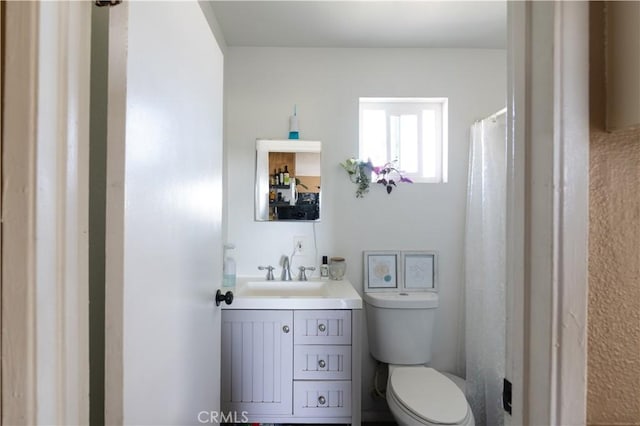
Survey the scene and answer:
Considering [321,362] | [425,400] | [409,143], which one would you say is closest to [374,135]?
[409,143]

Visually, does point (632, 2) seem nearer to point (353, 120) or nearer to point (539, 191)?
point (539, 191)

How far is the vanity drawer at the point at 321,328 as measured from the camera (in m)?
1.51

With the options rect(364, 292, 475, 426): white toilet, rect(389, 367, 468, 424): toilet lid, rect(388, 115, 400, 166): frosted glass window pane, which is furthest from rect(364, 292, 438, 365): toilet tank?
rect(388, 115, 400, 166): frosted glass window pane

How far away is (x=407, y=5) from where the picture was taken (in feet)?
5.12

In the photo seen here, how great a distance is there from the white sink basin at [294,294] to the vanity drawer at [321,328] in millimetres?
38

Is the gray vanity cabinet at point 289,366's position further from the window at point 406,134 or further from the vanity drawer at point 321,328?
the window at point 406,134

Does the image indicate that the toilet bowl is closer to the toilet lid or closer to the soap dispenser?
the toilet lid

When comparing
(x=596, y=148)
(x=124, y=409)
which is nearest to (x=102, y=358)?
(x=124, y=409)

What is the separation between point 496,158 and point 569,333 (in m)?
1.44

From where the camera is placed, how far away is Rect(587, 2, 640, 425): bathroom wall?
17.8 inches

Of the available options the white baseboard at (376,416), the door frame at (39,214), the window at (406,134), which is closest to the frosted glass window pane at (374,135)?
the window at (406,134)

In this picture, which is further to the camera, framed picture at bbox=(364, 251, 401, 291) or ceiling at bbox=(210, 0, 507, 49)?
framed picture at bbox=(364, 251, 401, 291)

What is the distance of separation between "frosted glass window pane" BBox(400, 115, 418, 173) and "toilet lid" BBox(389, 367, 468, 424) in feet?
3.79

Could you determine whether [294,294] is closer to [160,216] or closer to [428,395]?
[428,395]
